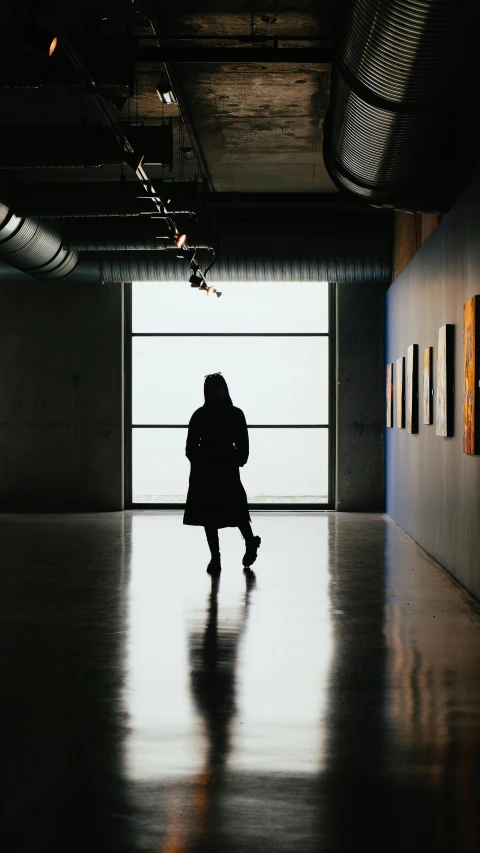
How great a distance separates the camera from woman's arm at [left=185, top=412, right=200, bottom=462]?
276 inches

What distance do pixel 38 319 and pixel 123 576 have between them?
19.4ft

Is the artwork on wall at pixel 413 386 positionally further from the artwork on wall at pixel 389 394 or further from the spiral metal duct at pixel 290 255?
the spiral metal duct at pixel 290 255

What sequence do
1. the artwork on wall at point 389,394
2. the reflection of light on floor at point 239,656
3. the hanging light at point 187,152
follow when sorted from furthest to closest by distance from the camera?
the artwork on wall at point 389,394 < the hanging light at point 187,152 < the reflection of light on floor at point 239,656

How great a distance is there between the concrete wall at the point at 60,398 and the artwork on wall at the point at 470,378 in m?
6.80

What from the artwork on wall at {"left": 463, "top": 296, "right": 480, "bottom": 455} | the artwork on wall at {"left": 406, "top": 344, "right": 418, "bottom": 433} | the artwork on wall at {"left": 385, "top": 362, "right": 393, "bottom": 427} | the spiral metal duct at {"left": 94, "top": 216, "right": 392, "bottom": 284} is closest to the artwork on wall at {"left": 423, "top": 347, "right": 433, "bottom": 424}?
the artwork on wall at {"left": 406, "top": 344, "right": 418, "bottom": 433}

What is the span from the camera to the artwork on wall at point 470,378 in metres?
5.55

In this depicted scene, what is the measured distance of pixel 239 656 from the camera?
4512 mm

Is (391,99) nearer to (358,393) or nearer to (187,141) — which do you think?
(187,141)

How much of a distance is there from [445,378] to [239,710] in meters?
3.58

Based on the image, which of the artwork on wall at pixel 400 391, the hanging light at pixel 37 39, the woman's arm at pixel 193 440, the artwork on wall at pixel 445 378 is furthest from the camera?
the artwork on wall at pixel 400 391

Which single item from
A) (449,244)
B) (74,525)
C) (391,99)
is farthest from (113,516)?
(391,99)

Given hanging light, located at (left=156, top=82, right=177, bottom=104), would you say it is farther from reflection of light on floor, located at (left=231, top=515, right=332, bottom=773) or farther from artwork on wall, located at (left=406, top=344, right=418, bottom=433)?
artwork on wall, located at (left=406, top=344, right=418, bottom=433)

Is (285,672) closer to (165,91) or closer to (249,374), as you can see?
(165,91)

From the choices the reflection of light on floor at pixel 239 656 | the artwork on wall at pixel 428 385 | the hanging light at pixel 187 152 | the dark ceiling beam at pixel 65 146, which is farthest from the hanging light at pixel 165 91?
the reflection of light on floor at pixel 239 656
